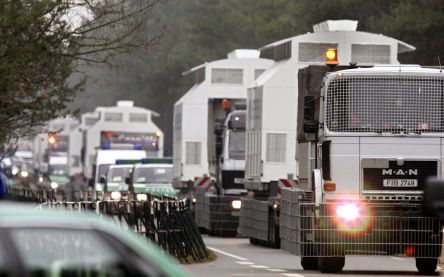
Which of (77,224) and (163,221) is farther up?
(77,224)

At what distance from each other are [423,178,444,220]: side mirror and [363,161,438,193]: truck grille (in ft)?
42.8

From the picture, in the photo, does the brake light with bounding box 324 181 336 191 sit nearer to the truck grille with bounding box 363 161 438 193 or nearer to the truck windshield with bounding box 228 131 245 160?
the truck grille with bounding box 363 161 438 193

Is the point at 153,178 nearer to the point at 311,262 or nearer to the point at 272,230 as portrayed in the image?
the point at 272,230

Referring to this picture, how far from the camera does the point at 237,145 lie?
3894 cm

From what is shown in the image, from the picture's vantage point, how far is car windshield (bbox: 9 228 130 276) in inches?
259

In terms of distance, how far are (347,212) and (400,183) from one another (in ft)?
2.90

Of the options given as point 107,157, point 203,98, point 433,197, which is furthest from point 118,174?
point 433,197

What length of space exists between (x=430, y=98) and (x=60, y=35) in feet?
18.4

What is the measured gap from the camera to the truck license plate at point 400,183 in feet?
68.9

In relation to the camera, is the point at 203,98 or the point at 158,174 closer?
the point at 203,98

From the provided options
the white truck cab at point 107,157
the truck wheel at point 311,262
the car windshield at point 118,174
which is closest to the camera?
the truck wheel at point 311,262

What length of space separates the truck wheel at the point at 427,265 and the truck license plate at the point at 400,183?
1.14m

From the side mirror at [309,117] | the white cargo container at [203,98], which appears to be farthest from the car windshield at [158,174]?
the side mirror at [309,117]

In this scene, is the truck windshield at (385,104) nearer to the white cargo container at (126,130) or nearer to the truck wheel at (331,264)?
the truck wheel at (331,264)
